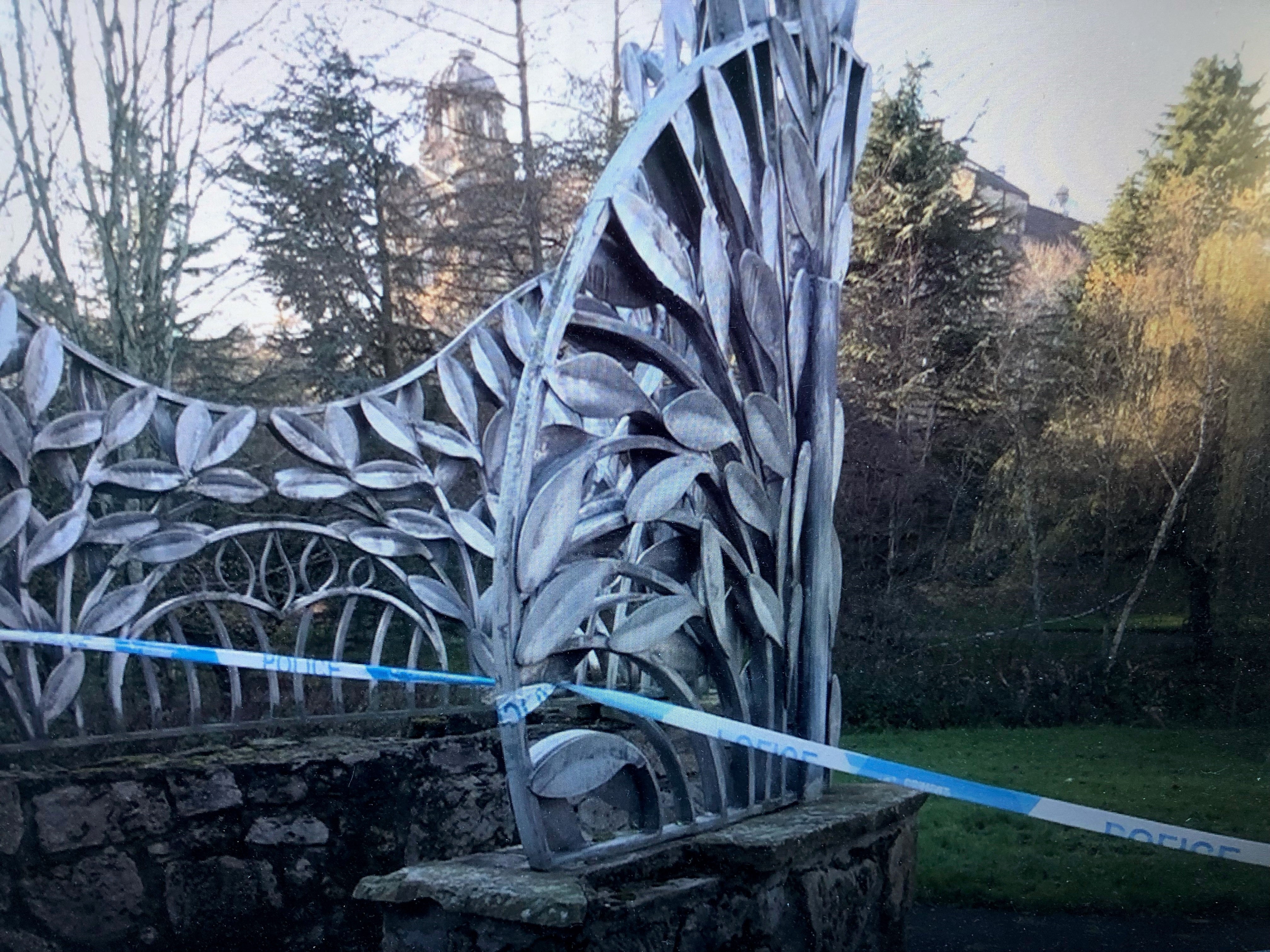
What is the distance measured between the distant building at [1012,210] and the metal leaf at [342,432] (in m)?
2.21

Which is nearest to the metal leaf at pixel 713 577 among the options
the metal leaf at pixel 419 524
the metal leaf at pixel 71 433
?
the metal leaf at pixel 71 433

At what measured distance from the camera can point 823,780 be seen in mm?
2680

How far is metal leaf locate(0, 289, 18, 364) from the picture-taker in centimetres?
300

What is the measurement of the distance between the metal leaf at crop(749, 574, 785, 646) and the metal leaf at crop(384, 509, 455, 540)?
1866mm

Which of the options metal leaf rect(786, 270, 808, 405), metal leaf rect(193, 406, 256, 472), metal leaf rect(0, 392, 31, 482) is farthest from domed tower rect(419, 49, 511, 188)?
metal leaf rect(786, 270, 808, 405)

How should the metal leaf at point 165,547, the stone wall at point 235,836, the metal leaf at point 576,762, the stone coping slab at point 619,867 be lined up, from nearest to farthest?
the stone coping slab at point 619,867
the metal leaf at point 576,762
the stone wall at point 235,836
the metal leaf at point 165,547

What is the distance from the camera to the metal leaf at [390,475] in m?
3.88

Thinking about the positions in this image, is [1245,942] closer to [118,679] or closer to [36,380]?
[118,679]

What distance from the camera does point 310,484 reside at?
3799 mm

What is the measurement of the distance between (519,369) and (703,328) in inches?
Result: 74.8

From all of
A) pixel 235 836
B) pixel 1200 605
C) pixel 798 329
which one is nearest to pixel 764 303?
pixel 798 329

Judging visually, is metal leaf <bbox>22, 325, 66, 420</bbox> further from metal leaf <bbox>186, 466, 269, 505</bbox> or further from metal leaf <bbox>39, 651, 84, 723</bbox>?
metal leaf <bbox>39, 651, 84, 723</bbox>

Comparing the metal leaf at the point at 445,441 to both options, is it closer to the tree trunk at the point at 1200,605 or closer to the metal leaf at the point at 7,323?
the metal leaf at the point at 7,323

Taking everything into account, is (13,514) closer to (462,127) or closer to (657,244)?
(657,244)
